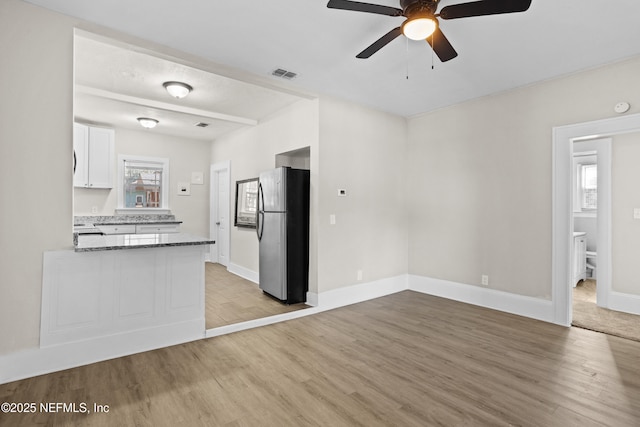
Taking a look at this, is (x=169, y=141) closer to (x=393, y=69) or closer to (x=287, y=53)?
(x=287, y=53)

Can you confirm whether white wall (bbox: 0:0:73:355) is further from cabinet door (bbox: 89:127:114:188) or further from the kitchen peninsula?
cabinet door (bbox: 89:127:114:188)

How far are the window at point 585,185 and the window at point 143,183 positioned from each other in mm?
7884

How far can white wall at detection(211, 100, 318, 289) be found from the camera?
416 cm

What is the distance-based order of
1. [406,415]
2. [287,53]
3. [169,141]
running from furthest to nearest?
1. [169,141]
2. [287,53]
3. [406,415]

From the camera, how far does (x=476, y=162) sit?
14.0 ft

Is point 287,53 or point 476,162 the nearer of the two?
point 287,53

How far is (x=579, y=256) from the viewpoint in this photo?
5.13 meters

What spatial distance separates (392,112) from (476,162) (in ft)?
4.78

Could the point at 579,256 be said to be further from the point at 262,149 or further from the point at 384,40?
the point at 262,149

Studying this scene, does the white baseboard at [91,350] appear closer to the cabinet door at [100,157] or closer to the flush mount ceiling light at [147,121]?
the flush mount ceiling light at [147,121]

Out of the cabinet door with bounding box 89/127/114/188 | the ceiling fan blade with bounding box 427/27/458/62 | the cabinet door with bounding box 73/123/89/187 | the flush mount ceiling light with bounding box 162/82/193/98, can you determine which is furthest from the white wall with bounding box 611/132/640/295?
the cabinet door with bounding box 73/123/89/187

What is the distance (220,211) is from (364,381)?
5470 mm

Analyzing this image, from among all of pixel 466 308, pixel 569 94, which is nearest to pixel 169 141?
pixel 466 308

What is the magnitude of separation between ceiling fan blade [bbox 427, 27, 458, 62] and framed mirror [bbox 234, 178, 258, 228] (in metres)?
3.69
